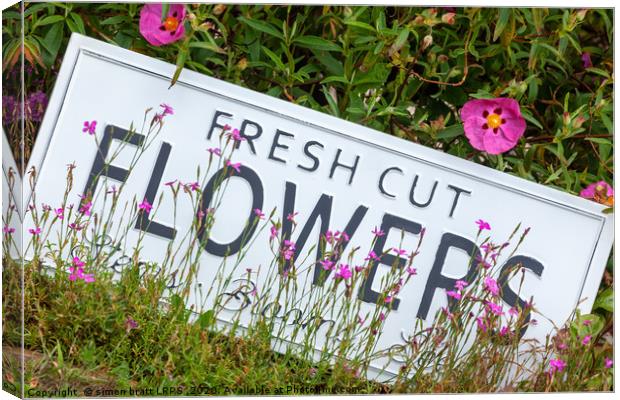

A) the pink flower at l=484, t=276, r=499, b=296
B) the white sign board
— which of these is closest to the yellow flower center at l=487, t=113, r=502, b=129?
the white sign board

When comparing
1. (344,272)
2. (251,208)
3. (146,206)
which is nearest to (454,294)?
(344,272)

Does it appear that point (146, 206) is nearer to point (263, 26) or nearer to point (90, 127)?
point (90, 127)

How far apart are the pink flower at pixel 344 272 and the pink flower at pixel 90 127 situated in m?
0.62

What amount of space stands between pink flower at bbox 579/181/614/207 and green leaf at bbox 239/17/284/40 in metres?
0.81

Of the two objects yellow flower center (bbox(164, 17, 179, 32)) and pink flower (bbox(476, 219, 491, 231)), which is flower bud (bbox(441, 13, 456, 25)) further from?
yellow flower center (bbox(164, 17, 179, 32))

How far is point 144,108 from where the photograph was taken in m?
2.20

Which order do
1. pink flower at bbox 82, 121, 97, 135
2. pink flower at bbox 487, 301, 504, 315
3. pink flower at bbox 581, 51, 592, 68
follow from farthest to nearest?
pink flower at bbox 581, 51, 592, 68
pink flower at bbox 487, 301, 504, 315
pink flower at bbox 82, 121, 97, 135

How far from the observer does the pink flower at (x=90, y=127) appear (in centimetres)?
219

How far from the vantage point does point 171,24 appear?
223 cm

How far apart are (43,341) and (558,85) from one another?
4.38 ft

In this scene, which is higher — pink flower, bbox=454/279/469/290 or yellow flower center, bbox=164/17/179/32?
yellow flower center, bbox=164/17/179/32

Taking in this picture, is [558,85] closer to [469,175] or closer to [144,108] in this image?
[469,175]

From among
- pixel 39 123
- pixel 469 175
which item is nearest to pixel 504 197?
pixel 469 175

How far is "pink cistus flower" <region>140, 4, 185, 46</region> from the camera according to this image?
7.29 feet
